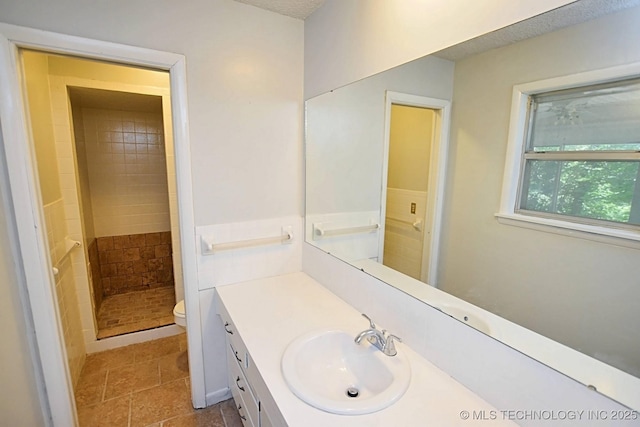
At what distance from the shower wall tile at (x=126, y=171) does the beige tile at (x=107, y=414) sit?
208 centimetres

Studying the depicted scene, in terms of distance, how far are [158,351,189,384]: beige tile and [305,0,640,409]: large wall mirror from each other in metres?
1.59

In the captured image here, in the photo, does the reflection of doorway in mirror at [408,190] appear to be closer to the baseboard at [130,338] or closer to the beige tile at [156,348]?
the beige tile at [156,348]

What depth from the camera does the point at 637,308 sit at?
68 centimetres

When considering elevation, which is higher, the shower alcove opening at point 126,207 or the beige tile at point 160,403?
the shower alcove opening at point 126,207

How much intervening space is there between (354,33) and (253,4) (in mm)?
635

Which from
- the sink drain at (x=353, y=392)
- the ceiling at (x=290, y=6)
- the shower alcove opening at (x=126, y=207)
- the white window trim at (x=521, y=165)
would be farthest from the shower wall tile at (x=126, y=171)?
the white window trim at (x=521, y=165)

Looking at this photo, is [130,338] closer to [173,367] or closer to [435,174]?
[173,367]

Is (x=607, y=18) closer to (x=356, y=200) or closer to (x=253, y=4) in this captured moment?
(x=356, y=200)

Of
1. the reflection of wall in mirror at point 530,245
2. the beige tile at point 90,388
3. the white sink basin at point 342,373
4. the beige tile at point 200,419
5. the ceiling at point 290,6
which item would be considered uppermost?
the ceiling at point 290,6

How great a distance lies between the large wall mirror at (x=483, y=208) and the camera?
2.34ft

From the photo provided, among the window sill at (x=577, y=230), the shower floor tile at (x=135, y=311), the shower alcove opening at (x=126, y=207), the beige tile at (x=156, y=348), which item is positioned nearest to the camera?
the window sill at (x=577, y=230)

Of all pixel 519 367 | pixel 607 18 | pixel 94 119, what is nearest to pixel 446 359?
pixel 519 367

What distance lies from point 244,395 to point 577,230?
1.50m

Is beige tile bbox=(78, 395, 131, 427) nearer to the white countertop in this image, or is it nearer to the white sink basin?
the white countertop
